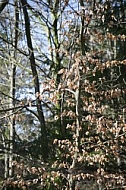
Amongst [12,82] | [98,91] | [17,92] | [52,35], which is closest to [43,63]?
[52,35]

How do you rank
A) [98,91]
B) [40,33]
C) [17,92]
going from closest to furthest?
[98,91], [40,33], [17,92]

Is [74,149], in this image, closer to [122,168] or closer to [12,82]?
[122,168]

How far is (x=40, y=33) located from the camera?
7.64 metres

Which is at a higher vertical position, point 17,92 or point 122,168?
point 17,92

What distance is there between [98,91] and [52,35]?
3001mm

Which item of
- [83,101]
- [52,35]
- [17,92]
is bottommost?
[83,101]

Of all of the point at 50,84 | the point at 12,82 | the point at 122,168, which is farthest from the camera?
the point at 12,82

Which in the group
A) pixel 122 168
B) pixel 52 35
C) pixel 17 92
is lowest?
pixel 122 168

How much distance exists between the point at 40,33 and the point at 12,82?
1.72 meters

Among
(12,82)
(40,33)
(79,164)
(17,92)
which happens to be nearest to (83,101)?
(79,164)

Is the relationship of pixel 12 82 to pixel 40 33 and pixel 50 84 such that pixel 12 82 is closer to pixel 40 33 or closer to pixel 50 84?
pixel 40 33

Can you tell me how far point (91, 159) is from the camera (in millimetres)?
4656

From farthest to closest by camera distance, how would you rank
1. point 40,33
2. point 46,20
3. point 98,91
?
point 40,33 < point 46,20 < point 98,91

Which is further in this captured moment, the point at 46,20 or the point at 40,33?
the point at 40,33
